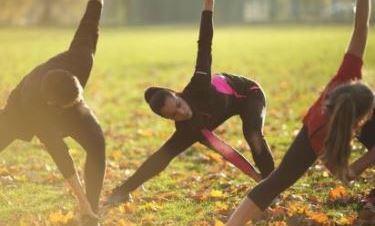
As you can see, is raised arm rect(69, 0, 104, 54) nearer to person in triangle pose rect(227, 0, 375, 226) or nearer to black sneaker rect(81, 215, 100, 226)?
black sneaker rect(81, 215, 100, 226)

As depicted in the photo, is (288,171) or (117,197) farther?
(117,197)

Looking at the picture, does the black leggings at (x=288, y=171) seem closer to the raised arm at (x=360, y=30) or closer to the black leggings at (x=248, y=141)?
the raised arm at (x=360, y=30)

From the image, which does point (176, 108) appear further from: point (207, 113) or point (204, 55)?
point (204, 55)

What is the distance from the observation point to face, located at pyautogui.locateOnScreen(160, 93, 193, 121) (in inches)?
199

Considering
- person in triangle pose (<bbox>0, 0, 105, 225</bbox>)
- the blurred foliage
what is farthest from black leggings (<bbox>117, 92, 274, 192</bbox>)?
the blurred foliage

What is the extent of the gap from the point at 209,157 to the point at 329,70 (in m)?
11.1

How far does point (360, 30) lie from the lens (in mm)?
4848

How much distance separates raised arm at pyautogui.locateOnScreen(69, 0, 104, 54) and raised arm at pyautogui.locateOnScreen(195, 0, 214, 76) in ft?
2.95

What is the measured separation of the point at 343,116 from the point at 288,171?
0.62m

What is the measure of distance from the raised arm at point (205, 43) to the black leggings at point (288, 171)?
110 centimetres

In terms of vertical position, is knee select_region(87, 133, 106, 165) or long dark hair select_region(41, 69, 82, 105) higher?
long dark hair select_region(41, 69, 82, 105)

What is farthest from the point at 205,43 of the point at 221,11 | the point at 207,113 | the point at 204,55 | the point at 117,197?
the point at 221,11

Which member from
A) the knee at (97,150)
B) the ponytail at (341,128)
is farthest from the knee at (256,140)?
the ponytail at (341,128)

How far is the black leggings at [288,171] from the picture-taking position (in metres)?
4.61
